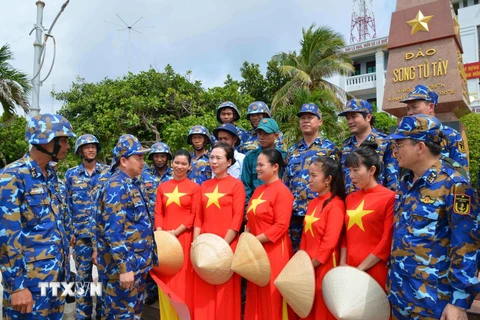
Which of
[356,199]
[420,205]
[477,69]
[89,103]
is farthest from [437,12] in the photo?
[477,69]

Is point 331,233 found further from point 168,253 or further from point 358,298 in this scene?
point 168,253

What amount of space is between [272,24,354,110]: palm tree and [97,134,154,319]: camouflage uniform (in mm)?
13504

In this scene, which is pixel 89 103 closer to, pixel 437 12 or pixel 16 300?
pixel 437 12

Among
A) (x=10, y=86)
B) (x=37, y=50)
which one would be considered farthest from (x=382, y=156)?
(x=10, y=86)

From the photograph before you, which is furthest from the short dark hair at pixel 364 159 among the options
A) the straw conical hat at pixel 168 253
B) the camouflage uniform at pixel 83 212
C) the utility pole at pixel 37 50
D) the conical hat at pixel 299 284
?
the utility pole at pixel 37 50

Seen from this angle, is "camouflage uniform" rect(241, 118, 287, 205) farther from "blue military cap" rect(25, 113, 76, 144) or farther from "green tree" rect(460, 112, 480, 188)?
"green tree" rect(460, 112, 480, 188)

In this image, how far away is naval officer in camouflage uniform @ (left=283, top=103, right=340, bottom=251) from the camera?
11.9ft

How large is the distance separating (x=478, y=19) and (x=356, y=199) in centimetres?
2592

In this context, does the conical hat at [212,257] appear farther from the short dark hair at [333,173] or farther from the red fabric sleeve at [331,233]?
the short dark hair at [333,173]

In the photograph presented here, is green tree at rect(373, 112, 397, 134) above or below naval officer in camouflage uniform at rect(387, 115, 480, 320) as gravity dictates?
above

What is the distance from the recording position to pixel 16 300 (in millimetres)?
2393

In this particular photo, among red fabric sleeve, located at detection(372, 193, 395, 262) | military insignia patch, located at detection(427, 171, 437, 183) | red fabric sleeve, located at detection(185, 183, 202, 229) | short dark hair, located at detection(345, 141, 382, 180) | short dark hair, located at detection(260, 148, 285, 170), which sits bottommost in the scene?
red fabric sleeve, located at detection(372, 193, 395, 262)

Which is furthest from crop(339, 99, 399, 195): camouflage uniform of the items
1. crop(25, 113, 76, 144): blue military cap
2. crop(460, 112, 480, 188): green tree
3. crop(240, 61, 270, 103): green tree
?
crop(240, 61, 270, 103): green tree

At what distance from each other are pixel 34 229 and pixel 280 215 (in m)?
1.93
